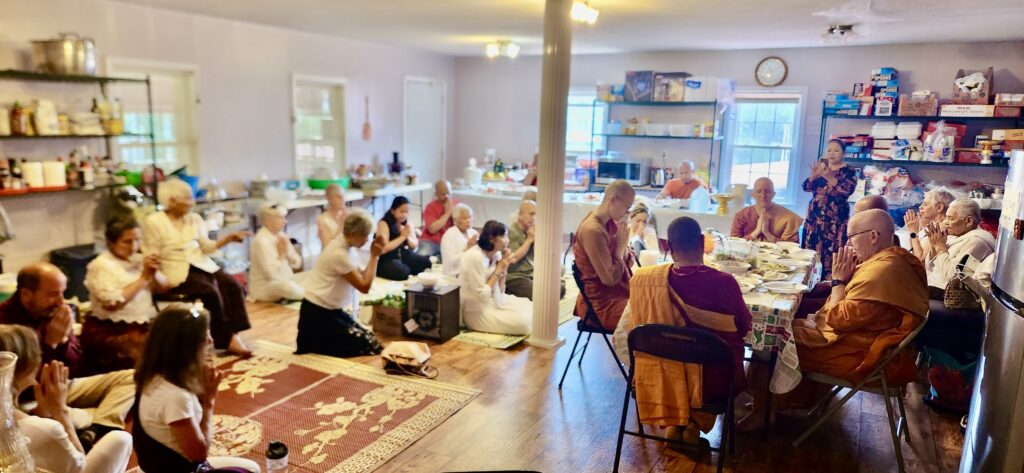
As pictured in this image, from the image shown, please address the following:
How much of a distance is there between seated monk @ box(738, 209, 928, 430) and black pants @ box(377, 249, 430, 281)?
386 centimetres

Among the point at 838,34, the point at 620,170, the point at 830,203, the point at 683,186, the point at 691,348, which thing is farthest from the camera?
the point at 620,170

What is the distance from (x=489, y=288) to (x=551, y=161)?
1.06m

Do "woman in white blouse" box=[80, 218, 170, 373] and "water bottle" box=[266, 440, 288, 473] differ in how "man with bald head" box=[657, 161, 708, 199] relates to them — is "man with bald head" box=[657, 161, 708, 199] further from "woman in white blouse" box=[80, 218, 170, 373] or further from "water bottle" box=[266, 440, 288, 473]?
"water bottle" box=[266, 440, 288, 473]

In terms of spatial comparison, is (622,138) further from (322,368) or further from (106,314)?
(106,314)

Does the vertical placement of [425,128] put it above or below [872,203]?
above

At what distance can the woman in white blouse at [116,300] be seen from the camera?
3748mm

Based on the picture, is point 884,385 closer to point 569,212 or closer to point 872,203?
point 872,203

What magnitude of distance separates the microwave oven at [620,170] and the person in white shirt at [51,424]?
679 cm

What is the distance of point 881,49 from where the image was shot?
7.36 m

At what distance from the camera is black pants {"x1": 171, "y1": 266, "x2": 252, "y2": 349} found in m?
4.44

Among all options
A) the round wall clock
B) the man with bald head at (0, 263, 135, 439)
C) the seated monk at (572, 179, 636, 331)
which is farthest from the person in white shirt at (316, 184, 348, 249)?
the round wall clock

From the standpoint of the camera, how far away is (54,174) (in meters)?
5.16

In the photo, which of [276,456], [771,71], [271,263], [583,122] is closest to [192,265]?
[271,263]

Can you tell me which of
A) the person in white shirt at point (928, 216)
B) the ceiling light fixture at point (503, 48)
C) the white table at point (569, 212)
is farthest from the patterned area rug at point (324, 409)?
the ceiling light fixture at point (503, 48)
